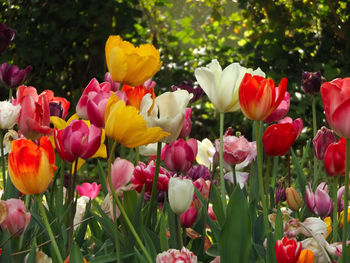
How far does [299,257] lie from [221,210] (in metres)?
0.30

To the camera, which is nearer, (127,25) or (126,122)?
(126,122)

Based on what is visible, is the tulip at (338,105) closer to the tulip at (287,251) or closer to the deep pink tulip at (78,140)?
the tulip at (287,251)

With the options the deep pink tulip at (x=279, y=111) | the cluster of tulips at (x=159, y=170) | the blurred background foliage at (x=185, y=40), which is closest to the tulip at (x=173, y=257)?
the cluster of tulips at (x=159, y=170)

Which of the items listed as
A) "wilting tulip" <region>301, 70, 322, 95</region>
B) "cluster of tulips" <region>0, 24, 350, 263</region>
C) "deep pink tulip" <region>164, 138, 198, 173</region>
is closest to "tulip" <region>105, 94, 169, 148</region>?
"cluster of tulips" <region>0, 24, 350, 263</region>

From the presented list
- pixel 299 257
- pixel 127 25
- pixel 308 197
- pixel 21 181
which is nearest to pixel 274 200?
pixel 308 197

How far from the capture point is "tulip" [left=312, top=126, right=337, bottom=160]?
114cm

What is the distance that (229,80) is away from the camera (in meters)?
1.02

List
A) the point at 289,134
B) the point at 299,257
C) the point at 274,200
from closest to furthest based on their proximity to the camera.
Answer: the point at 299,257 < the point at 289,134 < the point at 274,200

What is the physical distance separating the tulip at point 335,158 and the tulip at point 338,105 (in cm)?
22

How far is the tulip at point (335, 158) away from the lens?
1.04m

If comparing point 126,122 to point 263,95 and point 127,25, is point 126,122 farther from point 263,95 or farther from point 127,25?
point 127,25

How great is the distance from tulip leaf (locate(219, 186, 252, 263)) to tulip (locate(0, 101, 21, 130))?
0.45 m

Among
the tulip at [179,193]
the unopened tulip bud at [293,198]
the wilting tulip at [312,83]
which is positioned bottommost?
the unopened tulip bud at [293,198]

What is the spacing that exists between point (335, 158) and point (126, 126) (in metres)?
0.39
